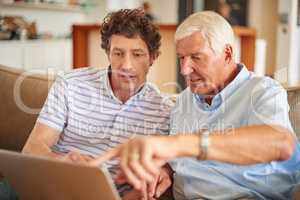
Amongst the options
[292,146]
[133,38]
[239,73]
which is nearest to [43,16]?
[133,38]

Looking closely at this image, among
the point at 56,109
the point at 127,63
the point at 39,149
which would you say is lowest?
the point at 39,149

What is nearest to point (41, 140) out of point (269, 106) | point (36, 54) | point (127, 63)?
point (127, 63)

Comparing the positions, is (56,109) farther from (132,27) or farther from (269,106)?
(269,106)

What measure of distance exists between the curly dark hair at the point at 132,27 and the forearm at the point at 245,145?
0.63 m

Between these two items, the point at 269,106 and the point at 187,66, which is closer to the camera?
the point at 269,106

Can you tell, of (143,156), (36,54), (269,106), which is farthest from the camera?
(36,54)

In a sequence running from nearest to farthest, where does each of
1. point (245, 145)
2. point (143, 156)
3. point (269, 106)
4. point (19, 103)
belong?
1. point (143, 156)
2. point (245, 145)
3. point (269, 106)
4. point (19, 103)

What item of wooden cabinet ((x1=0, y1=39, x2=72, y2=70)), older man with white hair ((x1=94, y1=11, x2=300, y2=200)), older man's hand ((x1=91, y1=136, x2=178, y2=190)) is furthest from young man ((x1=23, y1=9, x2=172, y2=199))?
wooden cabinet ((x1=0, y1=39, x2=72, y2=70))

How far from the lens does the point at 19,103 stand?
172cm

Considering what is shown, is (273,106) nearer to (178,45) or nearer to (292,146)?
(292,146)

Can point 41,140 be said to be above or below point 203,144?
below

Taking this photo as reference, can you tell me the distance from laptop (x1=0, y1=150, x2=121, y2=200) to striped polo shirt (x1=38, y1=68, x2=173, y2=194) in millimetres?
488

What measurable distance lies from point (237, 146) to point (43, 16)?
153 inches

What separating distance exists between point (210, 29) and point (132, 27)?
289mm
